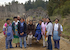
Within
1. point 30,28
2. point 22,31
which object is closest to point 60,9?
point 30,28

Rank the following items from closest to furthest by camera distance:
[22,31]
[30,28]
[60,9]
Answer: [22,31]
[30,28]
[60,9]

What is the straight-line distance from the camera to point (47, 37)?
17.9ft

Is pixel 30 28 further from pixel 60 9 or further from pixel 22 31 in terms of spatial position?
pixel 60 9

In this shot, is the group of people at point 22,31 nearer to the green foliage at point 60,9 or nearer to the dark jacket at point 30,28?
the dark jacket at point 30,28

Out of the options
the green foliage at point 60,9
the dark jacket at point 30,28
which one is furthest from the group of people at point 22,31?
the green foliage at point 60,9

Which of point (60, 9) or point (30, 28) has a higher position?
point (60, 9)

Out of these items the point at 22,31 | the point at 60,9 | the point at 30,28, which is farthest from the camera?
the point at 60,9

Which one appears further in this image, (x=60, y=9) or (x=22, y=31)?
(x=60, y=9)

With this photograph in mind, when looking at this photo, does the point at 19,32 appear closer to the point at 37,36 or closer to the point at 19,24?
the point at 19,24

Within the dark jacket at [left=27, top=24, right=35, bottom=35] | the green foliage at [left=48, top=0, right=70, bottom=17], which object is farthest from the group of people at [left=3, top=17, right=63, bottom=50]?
the green foliage at [left=48, top=0, right=70, bottom=17]

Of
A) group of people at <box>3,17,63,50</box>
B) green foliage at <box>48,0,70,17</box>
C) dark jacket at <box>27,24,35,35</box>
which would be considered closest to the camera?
group of people at <box>3,17,63,50</box>

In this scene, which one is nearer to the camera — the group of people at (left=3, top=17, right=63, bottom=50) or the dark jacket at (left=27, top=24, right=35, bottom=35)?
the group of people at (left=3, top=17, right=63, bottom=50)

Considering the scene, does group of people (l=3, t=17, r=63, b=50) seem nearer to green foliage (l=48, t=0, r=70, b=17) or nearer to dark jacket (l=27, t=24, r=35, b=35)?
dark jacket (l=27, t=24, r=35, b=35)

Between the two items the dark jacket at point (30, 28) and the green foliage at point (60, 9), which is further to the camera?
the green foliage at point (60, 9)
